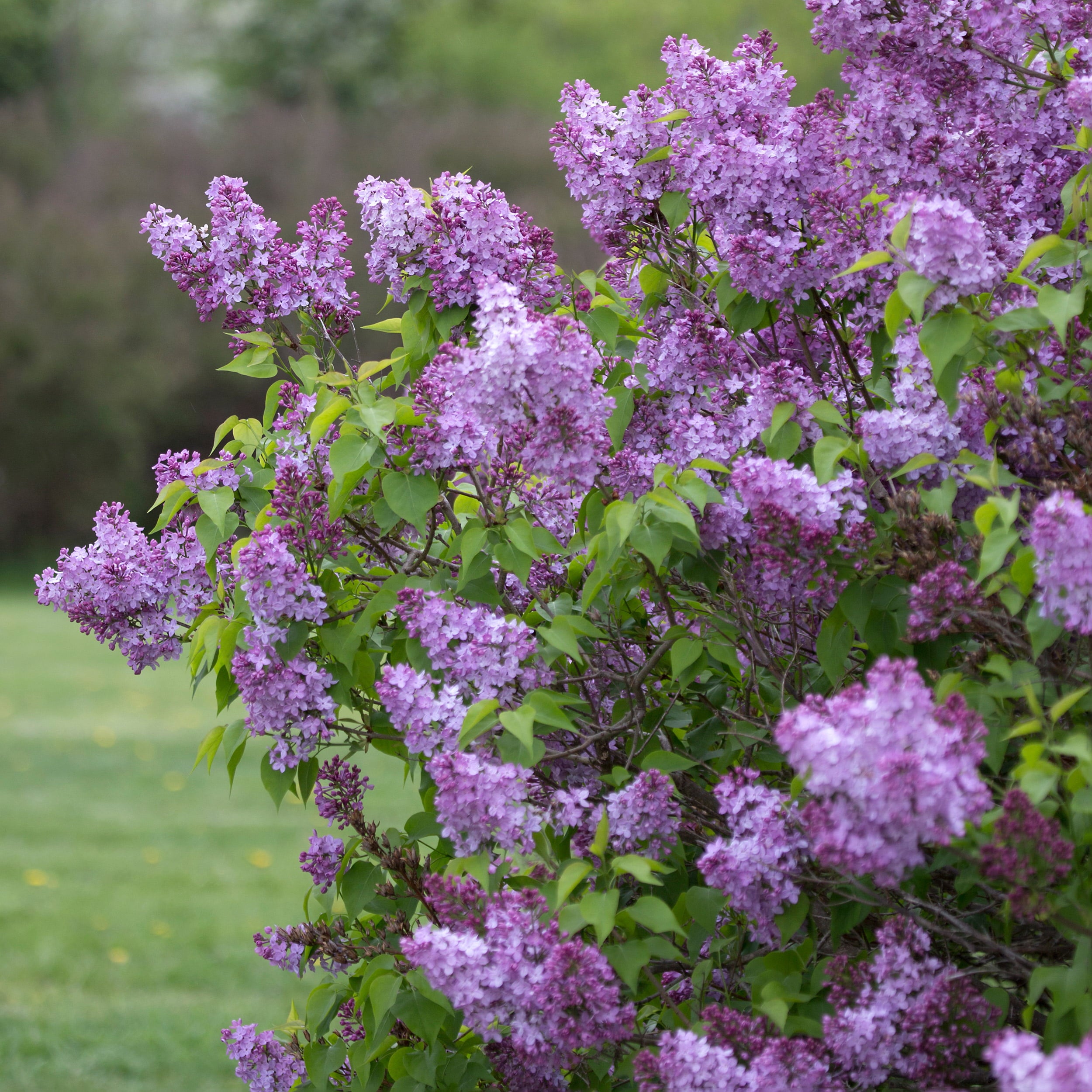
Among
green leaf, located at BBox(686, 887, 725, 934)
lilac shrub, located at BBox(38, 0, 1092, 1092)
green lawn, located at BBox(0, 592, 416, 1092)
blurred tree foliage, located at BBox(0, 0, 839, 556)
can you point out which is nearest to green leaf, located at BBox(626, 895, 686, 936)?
lilac shrub, located at BBox(38, 0, 1092, 1092)

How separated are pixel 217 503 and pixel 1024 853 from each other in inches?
60.0

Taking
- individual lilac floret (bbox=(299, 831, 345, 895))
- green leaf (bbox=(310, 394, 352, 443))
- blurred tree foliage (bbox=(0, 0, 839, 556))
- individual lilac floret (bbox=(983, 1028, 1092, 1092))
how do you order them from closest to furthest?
individual lilac floret (bbox=(983, 1028, 1092, 1092)) → green leaf (bbox=(310, 394, 352, 443)) → individual lilac floret (bbox=(299, 831, 345, 895)) → blurred tree foliage (bbox=(0, 0, 839, 556))

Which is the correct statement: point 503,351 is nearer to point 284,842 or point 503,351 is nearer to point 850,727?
point 850,727

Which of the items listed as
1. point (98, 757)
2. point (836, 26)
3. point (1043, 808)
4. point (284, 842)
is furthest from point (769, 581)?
point (98, 757)

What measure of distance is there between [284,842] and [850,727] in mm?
8067

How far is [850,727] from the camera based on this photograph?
5.28 ft

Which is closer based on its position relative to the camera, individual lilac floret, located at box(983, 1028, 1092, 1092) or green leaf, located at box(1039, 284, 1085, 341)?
individual lilac floret, located at box(983, 1028, 1092, 1092)

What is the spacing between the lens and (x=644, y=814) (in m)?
2.10

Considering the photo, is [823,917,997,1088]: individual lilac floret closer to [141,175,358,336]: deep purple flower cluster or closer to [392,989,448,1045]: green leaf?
[392,989,448,1045]: green leaf

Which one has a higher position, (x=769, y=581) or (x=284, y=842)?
(x=284, y=842)

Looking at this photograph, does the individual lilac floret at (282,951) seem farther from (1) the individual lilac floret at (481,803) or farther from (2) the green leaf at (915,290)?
(2) the green leaf at (915,290)

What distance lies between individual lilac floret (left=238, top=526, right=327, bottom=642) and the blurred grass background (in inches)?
42.1

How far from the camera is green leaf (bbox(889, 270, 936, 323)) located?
1.85m

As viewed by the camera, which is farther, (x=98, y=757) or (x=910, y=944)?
(x=98, y=757)
